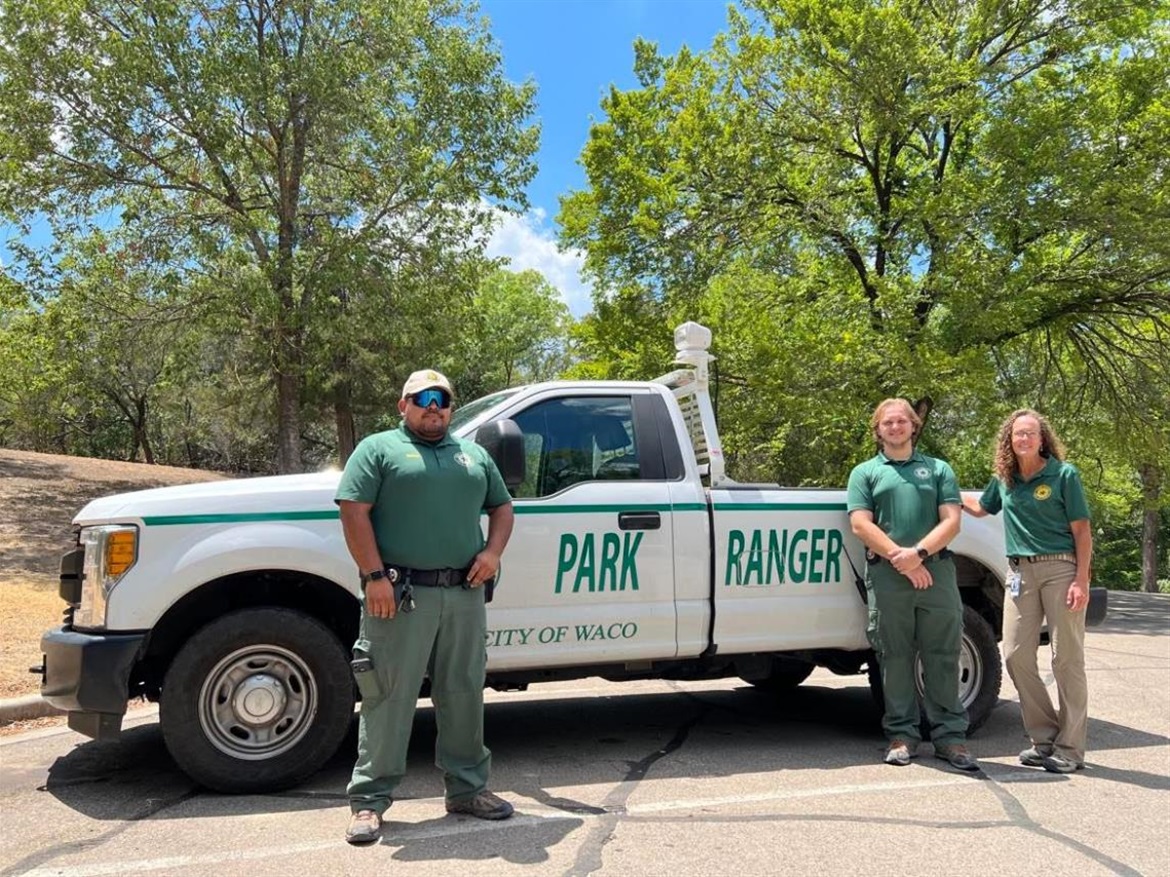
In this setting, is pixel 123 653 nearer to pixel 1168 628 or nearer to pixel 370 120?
pixel 370 120

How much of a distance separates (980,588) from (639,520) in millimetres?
2500

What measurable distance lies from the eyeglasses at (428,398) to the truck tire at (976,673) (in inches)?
130

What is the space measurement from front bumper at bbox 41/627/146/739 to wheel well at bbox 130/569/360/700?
0.26 metres

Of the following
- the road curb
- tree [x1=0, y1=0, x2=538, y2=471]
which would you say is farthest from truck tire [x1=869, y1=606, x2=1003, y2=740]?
tree [x1=0, y1=0, x2=538, y2=471]

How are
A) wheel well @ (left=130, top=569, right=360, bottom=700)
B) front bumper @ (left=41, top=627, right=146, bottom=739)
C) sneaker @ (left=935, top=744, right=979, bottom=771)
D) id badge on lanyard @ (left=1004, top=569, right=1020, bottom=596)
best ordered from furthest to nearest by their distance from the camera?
id badge on lanyard @ (left=1004, top=569, right=1020, bottom=596), sneaker @ (left=935, top=744, right=979, bottom=771), wheel well @ (left=130, top=569, right=360, bottom=700), front bumper @ (left=41, top=627, right=146, bottom=739)

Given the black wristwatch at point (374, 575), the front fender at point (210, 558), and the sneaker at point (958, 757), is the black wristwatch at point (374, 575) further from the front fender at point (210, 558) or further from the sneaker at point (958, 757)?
the sneaker at point (958, 757)

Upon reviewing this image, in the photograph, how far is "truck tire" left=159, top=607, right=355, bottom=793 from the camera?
4.37 meters

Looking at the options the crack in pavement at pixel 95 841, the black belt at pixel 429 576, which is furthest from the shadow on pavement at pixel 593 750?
the black belt at pixel 429 576

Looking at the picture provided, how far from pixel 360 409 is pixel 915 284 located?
1641cm

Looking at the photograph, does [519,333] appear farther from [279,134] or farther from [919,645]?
[919,645]

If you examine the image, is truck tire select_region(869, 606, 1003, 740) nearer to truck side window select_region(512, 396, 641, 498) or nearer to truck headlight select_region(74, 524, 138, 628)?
truck side window select_region(512, 396, 641, 498)

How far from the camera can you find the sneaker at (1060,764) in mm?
4996

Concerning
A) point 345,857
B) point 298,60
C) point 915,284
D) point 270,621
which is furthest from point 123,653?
point 915,284

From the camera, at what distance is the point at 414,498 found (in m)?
3.92
